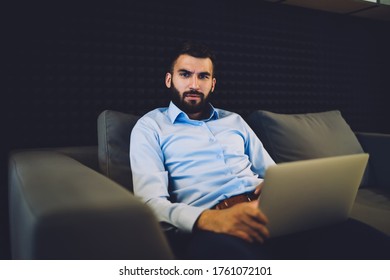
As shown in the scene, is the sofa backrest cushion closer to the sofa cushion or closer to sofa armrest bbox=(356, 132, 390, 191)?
sofa armrest bbox=(356, 132, 390, 191)

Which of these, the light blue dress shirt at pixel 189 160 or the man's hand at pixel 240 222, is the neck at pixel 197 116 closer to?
the light blue dress shirt at pixel 189 160

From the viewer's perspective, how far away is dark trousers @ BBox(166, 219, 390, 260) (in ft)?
2.88

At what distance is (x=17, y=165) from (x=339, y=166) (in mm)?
972

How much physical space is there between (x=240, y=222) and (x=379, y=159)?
1.43m

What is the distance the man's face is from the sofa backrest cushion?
0.42 meters

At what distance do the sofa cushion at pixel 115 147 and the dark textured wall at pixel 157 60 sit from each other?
285 millimetres

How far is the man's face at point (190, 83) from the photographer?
154 cm

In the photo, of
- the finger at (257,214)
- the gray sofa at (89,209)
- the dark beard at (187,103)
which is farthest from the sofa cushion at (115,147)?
the finger at (257,214)

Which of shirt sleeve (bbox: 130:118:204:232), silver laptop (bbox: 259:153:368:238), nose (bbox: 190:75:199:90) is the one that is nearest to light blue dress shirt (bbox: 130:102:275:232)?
shirt sleeve (bbox: 130:118:204:232)

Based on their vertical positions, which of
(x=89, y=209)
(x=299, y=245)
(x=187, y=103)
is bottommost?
(x=299, y=245)

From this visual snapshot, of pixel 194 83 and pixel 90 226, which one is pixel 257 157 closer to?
pixel 194 83

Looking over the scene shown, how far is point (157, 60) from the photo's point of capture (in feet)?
6.00

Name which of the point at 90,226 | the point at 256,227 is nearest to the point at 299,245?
the point at 256,227

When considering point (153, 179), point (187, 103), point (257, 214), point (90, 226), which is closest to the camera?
point (90, 226)
